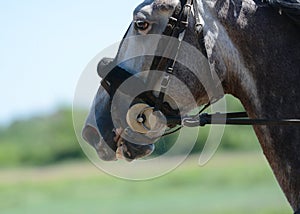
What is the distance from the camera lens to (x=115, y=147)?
6.23m

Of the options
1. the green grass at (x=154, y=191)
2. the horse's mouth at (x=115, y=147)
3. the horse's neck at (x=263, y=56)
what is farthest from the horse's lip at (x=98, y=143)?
the green grass at (x=154, y=191)

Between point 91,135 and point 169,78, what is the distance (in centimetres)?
66

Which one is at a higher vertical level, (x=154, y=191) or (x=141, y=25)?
(x=141, y=25)

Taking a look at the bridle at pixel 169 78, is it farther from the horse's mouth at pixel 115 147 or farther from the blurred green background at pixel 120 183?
the blurred green background at pixel 120 183

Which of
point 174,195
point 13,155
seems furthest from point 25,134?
point 174,195

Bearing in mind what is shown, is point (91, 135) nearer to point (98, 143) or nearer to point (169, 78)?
point (98, 143)

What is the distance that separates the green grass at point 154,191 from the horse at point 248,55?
703 inches

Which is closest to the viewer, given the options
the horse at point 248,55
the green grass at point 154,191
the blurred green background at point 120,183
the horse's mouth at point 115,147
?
the horse at point 248,55

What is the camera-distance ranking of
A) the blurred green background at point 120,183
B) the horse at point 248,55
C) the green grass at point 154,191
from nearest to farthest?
the horse at point 248,55
the green grass at point 154,191
the blurred green background at point 120,183

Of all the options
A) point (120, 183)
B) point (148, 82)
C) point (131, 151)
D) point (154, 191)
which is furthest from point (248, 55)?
point (120, 183)

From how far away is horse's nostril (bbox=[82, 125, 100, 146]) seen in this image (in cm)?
624

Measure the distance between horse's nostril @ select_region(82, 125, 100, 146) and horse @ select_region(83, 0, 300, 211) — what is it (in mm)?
435

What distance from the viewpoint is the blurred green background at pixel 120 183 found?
30062mm

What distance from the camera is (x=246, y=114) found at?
638 cm
